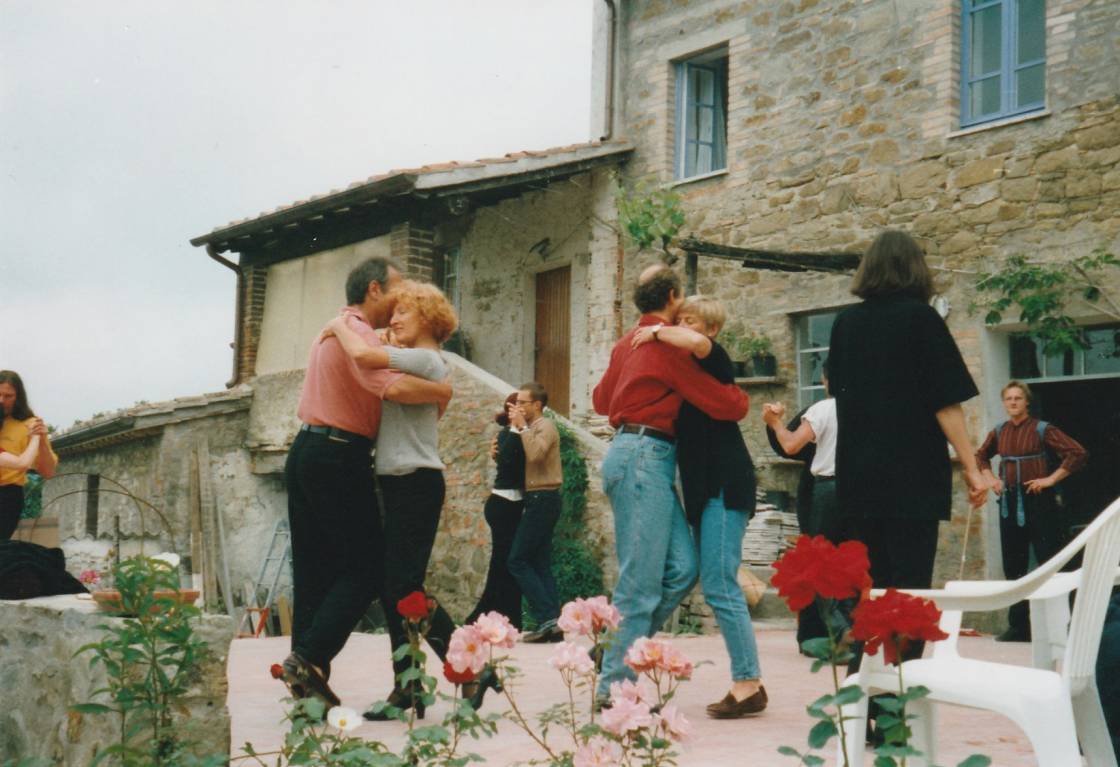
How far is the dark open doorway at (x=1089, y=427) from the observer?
9.36 meters

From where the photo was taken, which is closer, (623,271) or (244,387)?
(623,271)

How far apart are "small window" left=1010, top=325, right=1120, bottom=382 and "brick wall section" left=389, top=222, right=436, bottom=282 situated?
6.07 metres

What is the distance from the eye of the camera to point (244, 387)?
15.2 metres

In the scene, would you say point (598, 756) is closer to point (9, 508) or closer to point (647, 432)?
Result: point (647, 432)

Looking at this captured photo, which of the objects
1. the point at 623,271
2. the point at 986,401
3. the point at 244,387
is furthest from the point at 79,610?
the point at 244,387

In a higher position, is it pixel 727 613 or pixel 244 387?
pixel 244 387

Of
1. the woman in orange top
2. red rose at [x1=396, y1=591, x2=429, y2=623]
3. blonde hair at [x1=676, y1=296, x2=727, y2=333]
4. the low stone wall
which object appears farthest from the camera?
the woman in orange top

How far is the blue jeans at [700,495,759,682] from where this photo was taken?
4445mm

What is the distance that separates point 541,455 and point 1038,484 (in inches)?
126

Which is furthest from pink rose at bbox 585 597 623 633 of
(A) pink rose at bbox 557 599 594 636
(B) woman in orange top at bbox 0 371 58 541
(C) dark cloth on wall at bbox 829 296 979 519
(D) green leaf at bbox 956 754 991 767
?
(B) woman in orange top at bbox 0 371 58 541

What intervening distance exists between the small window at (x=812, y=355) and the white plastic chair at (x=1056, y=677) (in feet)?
26.9

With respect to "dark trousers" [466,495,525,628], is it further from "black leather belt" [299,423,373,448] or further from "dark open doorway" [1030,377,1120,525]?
"dark open doorway" [1030,377,1120,525]

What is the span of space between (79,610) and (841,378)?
2417 millimetres

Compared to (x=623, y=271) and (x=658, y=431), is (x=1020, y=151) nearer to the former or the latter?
(x=623, y=271)
